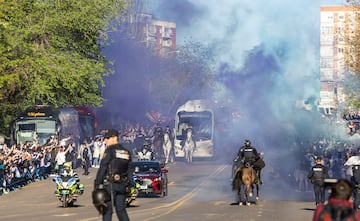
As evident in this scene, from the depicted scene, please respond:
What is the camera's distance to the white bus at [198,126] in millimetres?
67250

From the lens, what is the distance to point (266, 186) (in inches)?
1781

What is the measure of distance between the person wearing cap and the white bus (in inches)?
2168

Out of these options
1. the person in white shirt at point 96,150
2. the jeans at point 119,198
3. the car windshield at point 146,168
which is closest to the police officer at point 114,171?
the jeans at point 119,198

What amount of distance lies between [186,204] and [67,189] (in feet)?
12.7

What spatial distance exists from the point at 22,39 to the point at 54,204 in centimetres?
1934

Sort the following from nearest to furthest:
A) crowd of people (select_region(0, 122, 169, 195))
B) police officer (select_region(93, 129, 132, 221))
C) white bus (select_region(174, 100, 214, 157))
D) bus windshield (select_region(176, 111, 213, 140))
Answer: police officer (select_region(93, 129, 132, 221)) → crowd of people (select_region(0, 122, 169, 195)) → white bus (select_region(174, 100, 214, 157)) → bus windshield (select_region(176, 111, 213, 140))

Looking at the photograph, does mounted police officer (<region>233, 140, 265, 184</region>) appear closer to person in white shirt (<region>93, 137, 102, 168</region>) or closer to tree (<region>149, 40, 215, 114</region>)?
person in white shirt (<region>93, 137, 102, 168</region>)

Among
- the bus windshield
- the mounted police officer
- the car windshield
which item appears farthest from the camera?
the bus windshield

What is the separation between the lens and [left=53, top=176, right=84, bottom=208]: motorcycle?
3139 cm

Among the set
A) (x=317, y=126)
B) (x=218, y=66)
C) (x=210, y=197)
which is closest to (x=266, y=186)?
(x=210, y=197)

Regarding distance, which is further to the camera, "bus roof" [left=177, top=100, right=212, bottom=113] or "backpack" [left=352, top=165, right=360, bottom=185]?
"bus roof" [left=177, top=100, right=212, bottom=113]

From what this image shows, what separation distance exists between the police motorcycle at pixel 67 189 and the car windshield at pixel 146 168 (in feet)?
17.2

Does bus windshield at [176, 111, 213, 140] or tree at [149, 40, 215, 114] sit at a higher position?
tree at [149, 40, 215, 114]

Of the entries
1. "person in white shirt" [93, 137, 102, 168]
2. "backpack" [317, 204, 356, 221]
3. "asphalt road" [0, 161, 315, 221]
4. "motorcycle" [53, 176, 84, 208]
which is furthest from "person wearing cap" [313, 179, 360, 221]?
"person in white shirt" [93, 137, 102, 168]
